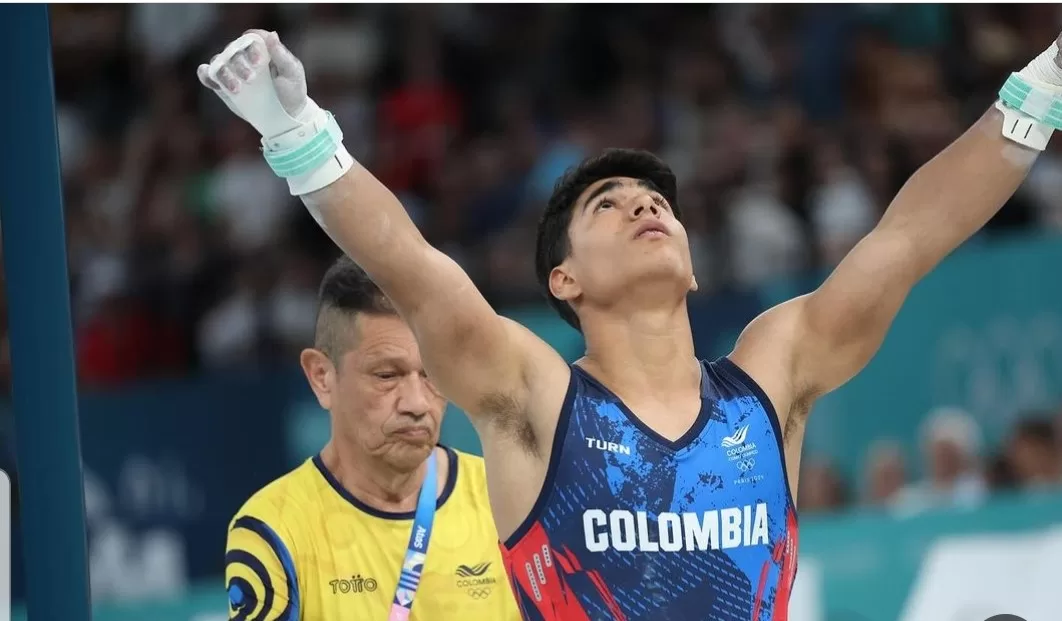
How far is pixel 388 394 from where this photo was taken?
5.31 m

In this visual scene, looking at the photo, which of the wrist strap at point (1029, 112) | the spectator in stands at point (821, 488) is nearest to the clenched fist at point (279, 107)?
the wrist strap at point (1029, 112)

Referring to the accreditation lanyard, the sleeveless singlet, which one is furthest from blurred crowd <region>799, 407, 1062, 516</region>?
the sleeveless singlet

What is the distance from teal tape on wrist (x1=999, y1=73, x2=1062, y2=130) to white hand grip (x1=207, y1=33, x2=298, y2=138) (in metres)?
2.00

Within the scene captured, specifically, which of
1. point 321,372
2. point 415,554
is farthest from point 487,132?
point 415,554

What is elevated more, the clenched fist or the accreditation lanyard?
the clenched fist

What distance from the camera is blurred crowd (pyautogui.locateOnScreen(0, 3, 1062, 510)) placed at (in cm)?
1100

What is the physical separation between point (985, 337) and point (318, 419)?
4055 millimetres

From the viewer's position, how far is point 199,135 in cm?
1264

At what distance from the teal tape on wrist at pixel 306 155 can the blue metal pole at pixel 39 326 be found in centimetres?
58

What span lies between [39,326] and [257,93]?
0.84 m

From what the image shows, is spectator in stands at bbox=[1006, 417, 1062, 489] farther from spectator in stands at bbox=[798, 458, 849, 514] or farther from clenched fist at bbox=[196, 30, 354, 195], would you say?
clenched fist at bbox=[196, 30, 354, 195]

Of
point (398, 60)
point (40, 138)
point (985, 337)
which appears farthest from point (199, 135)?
point (40, 138)

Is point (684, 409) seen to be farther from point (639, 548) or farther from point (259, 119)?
point (259, 119)

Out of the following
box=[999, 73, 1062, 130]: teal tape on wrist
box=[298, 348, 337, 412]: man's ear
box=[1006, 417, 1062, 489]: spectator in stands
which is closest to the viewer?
box=[999, 73, 1062, 130]: teal tape on wrist
